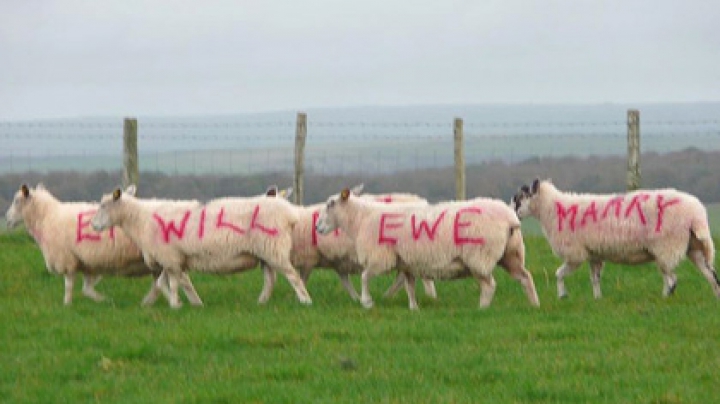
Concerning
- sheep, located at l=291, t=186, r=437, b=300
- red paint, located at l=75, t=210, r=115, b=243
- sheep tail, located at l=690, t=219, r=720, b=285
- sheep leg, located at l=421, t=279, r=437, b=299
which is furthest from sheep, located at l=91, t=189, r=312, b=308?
sheep tail, located at l=690, t=219, r=720, b=285

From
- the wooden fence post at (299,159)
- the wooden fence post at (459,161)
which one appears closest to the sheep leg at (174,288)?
the wooden fence post at (299,159)

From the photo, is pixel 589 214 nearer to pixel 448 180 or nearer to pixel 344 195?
pixel 344 195

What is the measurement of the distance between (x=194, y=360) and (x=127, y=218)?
14.4ft

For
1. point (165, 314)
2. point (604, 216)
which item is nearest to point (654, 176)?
point (604, 216)

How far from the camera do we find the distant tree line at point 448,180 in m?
32.9

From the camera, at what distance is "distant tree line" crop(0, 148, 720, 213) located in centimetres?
3291

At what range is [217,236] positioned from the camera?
50.5 ft

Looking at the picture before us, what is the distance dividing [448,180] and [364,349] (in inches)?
923

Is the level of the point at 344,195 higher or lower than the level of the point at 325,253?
higher

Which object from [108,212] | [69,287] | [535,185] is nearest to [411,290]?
[535,185]

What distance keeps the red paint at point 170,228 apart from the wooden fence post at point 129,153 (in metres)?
6.80

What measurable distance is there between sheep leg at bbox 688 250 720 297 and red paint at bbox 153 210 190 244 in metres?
5.16

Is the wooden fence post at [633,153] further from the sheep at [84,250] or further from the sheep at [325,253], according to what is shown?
the sheep at [84,250]

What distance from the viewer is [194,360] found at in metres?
11.9
